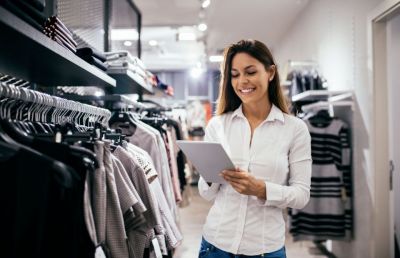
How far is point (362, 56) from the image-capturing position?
3027mm

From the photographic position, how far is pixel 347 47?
Answer: 3.34 meters

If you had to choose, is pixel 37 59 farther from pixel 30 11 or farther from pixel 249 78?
pixel 249 78

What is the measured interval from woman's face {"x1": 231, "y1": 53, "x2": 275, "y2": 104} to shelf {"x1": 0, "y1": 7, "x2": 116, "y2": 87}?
67 cm

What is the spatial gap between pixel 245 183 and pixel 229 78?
469 millimetres

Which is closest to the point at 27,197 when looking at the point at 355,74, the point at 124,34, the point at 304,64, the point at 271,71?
the point at 271,71

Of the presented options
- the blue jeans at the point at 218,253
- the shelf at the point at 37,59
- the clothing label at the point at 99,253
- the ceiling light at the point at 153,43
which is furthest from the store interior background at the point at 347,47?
the ceiling light at the point at 153,43

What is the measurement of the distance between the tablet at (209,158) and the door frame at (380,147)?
6.29 ft

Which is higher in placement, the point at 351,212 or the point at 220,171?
the point at 220,171

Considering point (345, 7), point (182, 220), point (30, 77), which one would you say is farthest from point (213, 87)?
point (30, 77)

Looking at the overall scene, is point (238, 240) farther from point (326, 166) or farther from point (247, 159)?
point (326, 166)

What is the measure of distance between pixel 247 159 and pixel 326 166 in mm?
2008

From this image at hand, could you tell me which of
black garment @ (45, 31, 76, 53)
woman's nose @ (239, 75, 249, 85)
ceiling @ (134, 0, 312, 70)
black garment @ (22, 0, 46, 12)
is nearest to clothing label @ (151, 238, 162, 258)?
woman's nose @ (239, 75, 249, 85)

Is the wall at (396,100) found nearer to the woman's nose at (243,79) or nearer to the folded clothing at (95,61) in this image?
the woman's nose at (243,79)

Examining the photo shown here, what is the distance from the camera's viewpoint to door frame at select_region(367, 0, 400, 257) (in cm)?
282
